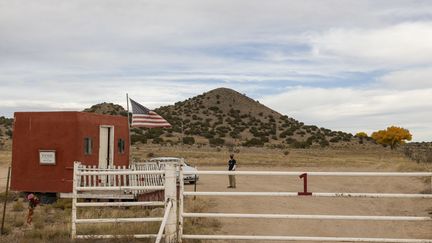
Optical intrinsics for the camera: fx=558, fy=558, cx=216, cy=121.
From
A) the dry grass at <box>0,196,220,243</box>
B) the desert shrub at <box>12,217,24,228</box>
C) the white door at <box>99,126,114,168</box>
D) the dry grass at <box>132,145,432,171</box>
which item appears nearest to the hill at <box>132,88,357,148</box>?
the dry grass at <box>132,145,432,171</box>

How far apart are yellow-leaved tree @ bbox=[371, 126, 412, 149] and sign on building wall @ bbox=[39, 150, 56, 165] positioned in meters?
87.5

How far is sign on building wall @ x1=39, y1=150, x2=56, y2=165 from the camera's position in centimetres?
2056

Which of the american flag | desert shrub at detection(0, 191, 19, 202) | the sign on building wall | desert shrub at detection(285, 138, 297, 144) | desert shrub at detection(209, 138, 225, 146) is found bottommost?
desert shrub at detection(0, 191, 19, 202)

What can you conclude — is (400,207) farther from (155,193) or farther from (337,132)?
(337,132)

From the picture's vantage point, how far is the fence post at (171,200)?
9844mm

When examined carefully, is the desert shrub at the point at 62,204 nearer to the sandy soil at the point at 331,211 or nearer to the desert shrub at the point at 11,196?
the desert shrub at the point at 11,196

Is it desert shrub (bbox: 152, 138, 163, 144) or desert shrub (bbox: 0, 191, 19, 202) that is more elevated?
desert shrub (bbox: 152, 138, 163, 144)

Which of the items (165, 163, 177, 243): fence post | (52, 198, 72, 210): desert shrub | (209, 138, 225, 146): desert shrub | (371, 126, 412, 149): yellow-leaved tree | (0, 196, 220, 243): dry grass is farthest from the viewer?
(371, 126, 412, 149): yellow-leaved tree

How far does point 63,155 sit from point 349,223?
1079cm

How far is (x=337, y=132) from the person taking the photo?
122 meters

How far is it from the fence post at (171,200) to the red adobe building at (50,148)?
11.0m

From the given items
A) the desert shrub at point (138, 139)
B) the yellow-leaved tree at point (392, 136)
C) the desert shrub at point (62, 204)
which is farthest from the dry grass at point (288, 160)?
the yellow-leaved tree at point (392, 136)

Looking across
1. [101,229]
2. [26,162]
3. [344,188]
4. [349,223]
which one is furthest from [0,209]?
[344,188]

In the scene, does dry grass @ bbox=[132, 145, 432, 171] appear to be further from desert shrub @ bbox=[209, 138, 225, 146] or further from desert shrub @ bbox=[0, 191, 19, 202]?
desert shrub @ bbox=[0, 191, 19, 202]
